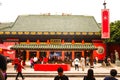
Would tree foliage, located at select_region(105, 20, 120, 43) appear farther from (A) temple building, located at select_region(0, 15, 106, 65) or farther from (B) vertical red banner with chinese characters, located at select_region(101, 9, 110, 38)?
(B) vertical red banner with chinese characters, located at select_region(101, 9, 110, 38)

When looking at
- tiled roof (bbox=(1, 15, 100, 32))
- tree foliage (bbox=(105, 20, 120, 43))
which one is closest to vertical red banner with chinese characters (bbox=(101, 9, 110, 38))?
→ tree foliage (bbox=(105, 20, 120, 43))

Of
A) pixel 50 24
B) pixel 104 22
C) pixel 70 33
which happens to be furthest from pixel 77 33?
pixel 104 22

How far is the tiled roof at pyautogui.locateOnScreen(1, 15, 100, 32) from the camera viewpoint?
5038 cm

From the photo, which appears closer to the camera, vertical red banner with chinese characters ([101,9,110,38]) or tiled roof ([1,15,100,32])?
vertical red banner with chinese characters ([101,9,110,38])

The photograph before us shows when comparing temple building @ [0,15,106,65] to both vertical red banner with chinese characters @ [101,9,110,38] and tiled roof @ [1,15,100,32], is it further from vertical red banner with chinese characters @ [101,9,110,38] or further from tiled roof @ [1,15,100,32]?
vertical red banner with chinese characters @ [101,9,110,38]

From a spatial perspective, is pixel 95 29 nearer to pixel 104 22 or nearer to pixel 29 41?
pixel 29 41

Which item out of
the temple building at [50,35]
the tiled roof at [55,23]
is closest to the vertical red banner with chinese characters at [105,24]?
the temple building at [50,35]

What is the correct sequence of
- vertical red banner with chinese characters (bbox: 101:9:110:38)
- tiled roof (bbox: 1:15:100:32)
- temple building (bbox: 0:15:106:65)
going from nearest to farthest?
vertical red banner with chinese characters (bbox: 101:9:110:38) → temple building (bbox: 0:15:106:65) → tiled roof (bbox: 1:15:100:32)

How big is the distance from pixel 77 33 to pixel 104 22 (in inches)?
568

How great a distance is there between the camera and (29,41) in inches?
1945

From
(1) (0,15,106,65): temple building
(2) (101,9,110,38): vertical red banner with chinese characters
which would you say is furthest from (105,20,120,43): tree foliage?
(2) (101,9,110,38): vertical red banner with chinese characters

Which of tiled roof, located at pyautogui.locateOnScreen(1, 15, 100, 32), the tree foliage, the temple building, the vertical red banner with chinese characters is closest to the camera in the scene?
the vertical red banner with chinese characters

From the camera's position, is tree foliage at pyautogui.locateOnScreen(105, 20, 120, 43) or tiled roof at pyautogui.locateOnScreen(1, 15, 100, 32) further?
tiled roof at pyautogui.locateOnScreen(1, 15, 100, 32)

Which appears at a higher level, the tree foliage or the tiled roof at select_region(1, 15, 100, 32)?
the tiled roof at select_region(1, 15, 100, 32)
